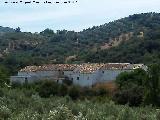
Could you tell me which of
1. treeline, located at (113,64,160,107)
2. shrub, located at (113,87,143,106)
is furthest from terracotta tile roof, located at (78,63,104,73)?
shrub, located at (113,87,143,106)

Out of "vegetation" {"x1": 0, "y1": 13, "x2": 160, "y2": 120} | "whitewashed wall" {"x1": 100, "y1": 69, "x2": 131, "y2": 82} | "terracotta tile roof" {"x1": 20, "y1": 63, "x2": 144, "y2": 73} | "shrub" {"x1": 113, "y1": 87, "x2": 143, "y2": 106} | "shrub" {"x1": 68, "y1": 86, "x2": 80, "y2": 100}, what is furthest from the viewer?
"whitewashed wall" {"x1": 100, "y1": 69, "x2": 131, "y2": 82}

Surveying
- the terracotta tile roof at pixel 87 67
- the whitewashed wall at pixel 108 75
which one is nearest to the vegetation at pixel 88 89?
the terracotta tile roof at pixel 87 67

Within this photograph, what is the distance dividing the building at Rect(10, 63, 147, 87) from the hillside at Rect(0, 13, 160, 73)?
4.44 m

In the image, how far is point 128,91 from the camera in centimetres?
3638

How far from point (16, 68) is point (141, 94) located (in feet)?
97.7

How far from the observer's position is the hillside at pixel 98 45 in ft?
207

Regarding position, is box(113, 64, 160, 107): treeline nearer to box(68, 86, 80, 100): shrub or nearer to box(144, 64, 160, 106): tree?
box(144, 64, 160, 106): tree

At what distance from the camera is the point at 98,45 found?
78938mm

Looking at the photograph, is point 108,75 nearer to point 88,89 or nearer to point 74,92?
point 88,89

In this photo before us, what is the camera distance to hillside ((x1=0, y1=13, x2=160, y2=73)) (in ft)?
207

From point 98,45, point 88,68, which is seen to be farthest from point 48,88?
point 98,45

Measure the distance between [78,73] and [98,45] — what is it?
27.0 meters

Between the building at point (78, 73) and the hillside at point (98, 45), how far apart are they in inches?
175

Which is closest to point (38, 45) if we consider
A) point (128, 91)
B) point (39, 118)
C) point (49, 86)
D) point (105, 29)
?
point (105, 29)
